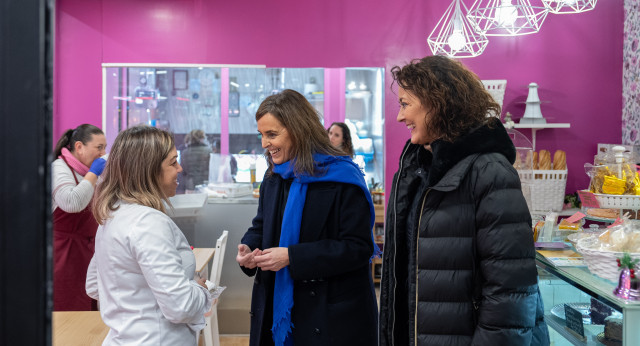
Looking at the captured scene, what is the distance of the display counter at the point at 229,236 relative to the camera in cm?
466

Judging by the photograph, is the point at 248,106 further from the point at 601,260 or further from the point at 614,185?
the point at 601,260

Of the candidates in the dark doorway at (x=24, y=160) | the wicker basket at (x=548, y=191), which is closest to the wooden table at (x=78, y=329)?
the dark doorway at (x=24, y=160)

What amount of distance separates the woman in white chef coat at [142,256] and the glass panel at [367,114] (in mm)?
3951

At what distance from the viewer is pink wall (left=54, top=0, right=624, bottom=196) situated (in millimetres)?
5551

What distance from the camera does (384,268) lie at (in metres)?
1.79

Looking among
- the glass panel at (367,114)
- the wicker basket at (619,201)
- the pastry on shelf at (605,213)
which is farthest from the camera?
the glass panel at (367,114)

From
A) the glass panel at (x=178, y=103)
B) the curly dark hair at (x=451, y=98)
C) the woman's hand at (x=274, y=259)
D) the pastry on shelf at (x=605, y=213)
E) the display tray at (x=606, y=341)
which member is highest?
the glass panel at (x=178, y=103)

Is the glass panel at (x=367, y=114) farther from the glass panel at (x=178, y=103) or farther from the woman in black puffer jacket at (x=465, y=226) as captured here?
the woman in black puffer jacket at (x=465, y=226)

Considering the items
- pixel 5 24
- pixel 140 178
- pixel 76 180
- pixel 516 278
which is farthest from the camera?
pixel 76 180

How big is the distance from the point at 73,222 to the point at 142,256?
7.50 feet

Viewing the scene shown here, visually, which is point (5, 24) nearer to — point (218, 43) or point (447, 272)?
point (447, 272)

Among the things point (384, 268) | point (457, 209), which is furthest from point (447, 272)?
point (384, 268)

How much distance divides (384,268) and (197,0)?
4.55 metres

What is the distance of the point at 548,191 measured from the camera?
4.98 meters
